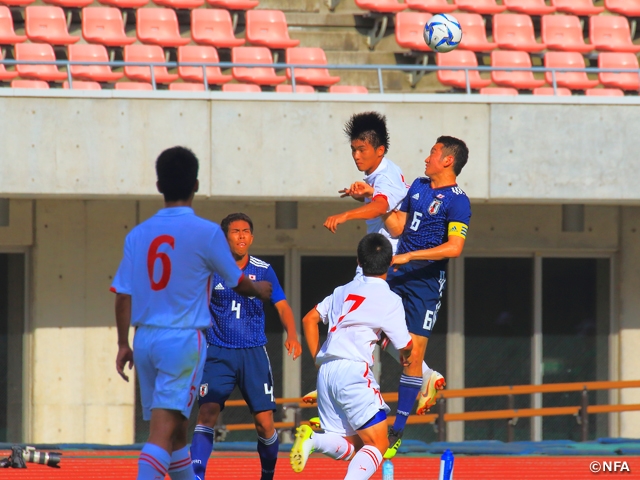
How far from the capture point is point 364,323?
6391 mm

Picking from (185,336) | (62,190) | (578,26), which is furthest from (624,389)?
(185,336)

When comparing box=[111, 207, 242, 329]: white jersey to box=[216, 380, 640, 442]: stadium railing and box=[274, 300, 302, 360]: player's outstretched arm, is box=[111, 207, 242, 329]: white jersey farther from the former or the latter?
box=[216, 380, 640, 442]: stadium railing

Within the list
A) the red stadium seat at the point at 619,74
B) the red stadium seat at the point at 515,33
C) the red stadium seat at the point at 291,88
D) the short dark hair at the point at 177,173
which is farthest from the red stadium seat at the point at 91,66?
the short dark hair at the point at 177,173

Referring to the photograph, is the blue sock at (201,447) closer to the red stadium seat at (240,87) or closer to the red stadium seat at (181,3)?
the red stadium seat at (240,87)

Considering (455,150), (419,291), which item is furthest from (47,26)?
(419,291)

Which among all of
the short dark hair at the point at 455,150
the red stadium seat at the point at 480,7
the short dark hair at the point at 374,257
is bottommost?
the short dark hair at the point at 374,257

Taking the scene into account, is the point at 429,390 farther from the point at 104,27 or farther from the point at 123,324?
the point at 104,27

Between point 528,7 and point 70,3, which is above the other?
point 528,7

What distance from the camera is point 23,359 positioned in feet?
46.0

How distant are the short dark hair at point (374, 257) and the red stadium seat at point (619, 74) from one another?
31.5 ft

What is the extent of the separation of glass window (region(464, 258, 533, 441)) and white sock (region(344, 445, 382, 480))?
852 cm

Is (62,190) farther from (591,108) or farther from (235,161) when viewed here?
(591,108)

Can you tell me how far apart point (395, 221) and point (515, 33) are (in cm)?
914

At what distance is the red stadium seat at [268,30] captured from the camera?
15.3 metres
